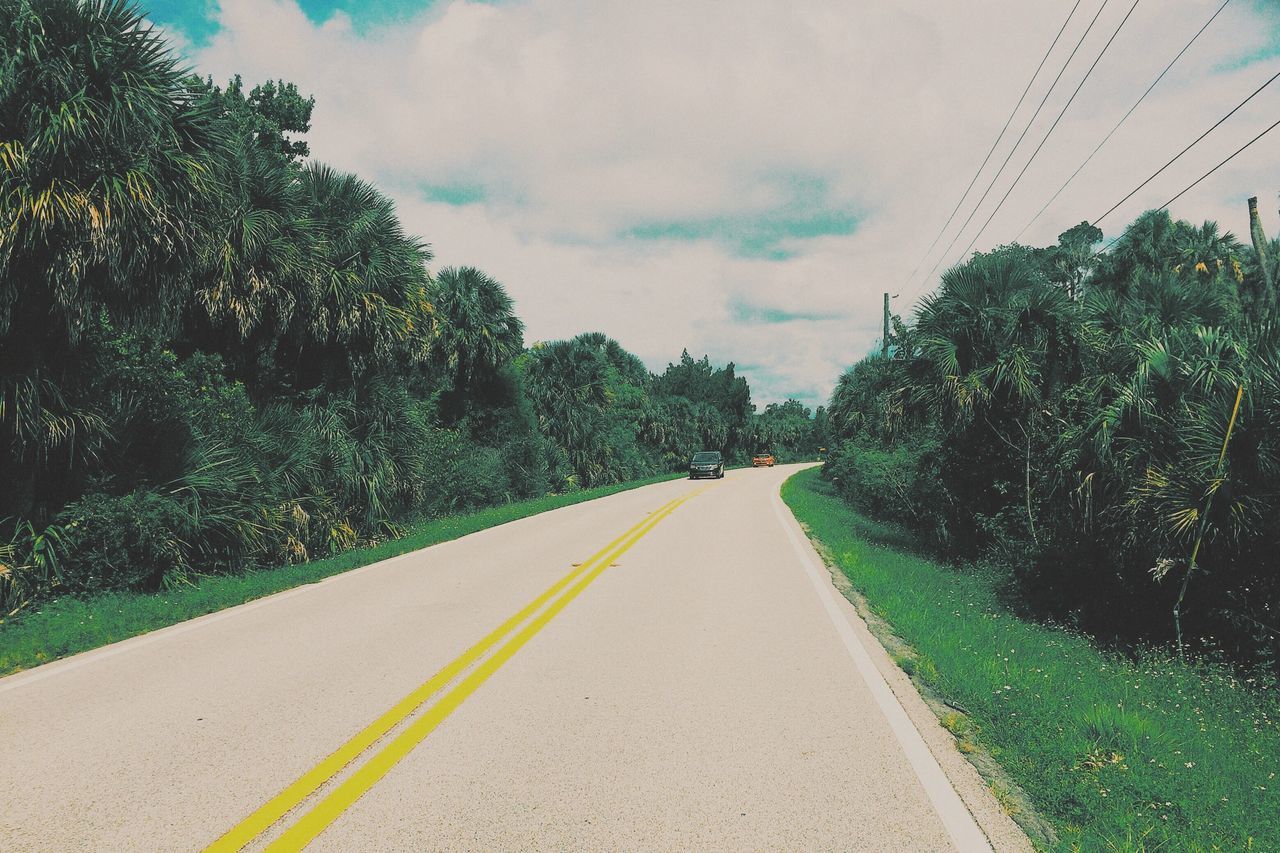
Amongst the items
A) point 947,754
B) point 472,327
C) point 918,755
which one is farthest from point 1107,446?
point 472,327

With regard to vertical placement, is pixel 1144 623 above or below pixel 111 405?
below

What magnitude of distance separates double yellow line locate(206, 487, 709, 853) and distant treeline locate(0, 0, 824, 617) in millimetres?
5864

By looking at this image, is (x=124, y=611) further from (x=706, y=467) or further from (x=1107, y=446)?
(x=706, y=467)

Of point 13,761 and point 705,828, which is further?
point 13,761

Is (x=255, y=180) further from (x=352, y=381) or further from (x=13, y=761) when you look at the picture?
(x=13, y=761)

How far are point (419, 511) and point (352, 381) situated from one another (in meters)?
4.68

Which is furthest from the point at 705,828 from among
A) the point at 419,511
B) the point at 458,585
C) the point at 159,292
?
the point at 419,511

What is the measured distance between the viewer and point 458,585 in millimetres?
9828

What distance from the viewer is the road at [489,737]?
11.2 ft

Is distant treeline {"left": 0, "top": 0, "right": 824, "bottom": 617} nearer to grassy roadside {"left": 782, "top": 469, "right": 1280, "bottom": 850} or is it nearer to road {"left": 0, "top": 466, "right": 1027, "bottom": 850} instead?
road {"left": 0, "top": 466, "right": 1027, "bottom": 850}

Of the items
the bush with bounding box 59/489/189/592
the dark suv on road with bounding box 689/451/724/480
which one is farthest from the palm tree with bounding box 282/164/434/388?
the dark suv on road with bounding box 689/451/724/480

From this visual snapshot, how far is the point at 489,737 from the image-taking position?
14.8ft

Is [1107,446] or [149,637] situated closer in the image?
[149,637]

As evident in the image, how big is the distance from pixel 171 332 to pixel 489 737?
33.5 ft
